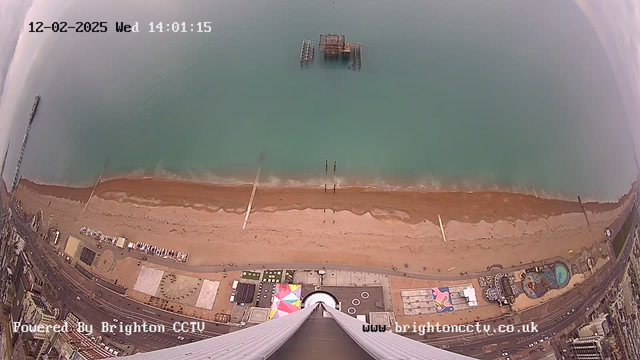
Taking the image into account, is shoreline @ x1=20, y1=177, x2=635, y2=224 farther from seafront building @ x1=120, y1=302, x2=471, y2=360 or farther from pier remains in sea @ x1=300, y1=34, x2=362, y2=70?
pier remains in sea @ x1=300, y1=34, x2=362, y2=70

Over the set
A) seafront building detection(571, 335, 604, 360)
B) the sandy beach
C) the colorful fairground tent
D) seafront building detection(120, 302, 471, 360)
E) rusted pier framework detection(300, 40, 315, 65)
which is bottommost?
seafront building detection(120, 302, 471, 360)

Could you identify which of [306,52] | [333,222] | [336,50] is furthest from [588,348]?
[306,52]

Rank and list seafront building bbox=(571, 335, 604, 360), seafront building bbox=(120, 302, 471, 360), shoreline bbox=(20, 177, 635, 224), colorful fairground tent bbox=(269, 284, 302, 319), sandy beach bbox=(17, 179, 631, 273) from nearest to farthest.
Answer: seafront building bbox=(120, 302, 471, 360) → seafront building bbox=(571, 335, 604, 360) → colorful fairground tent bbox=(269, 284, 302, 319) → sandy beach bbox=(17, 179, 631, 273) → shoreline bbox=(20, 177, 635, 224)

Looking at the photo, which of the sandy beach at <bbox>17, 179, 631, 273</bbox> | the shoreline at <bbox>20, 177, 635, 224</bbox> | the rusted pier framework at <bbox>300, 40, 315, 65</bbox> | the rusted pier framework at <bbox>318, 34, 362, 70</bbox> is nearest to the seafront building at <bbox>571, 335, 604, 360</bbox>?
the sandy beach at <bbox>17, 179, 631, 273</bbox>

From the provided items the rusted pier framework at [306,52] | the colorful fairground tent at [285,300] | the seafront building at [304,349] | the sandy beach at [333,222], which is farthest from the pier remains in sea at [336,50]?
the seafront building at [304,349]

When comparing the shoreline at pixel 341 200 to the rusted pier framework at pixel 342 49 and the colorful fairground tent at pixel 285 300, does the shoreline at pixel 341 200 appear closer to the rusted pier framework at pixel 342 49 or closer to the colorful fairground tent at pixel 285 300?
the colorful fairground tent at pixel 285 300

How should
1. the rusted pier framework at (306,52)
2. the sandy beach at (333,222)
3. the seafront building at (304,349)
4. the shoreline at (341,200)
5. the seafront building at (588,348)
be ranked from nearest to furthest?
the seafront building at (304,349), the seafront building at (588,348), the sandy beach at (333,222), the shoreline at (341,200), the rusted pier framework at (306,52)
